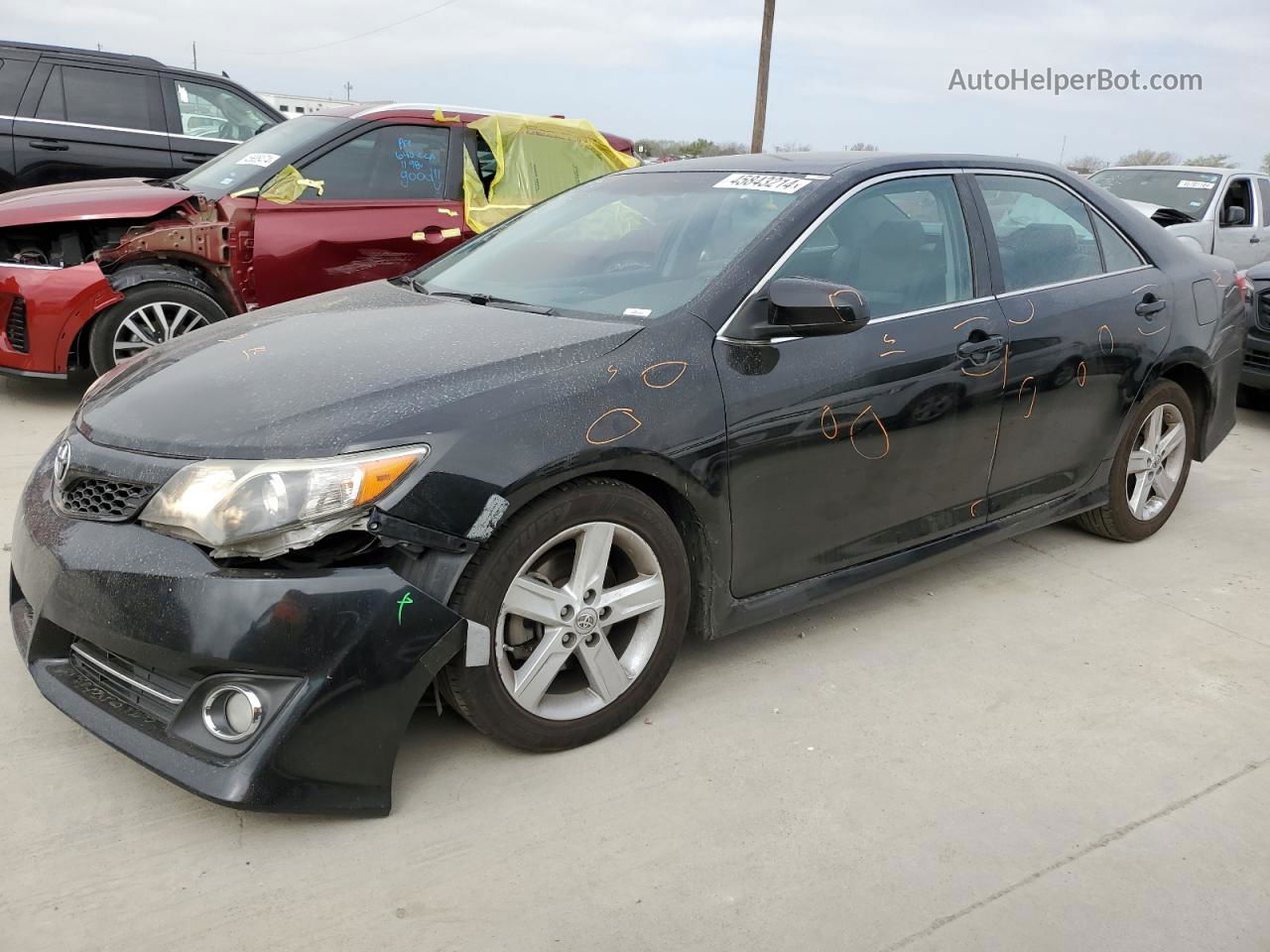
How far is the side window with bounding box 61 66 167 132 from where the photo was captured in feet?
26.9

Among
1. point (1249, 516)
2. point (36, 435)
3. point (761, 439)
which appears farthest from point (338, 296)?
point (1249, 516)

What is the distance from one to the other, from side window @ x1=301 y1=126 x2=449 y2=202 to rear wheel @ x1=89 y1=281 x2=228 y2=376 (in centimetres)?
87

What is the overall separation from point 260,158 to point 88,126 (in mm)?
2901

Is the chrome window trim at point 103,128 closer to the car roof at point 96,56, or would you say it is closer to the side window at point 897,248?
the car roof at point 96,56

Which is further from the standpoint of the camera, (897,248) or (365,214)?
(365,214)

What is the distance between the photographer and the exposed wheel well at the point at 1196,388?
442 cm

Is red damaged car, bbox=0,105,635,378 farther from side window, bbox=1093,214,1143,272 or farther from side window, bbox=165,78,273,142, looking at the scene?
side window, bbox=1093,214,1143,272

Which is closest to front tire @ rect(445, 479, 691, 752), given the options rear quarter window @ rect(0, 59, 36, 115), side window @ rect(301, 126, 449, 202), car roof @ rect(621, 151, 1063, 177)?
car roof @ rect(621, 151, 1063, 177)

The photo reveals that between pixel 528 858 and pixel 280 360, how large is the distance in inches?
56.0

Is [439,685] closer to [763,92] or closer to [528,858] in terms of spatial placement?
[528,858]

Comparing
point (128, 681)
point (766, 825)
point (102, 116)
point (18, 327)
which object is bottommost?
point (766, 825)

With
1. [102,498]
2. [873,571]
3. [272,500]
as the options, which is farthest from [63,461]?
[873,571]

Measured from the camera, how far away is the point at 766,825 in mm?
2582

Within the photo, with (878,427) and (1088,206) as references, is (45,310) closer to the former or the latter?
(878,427)
